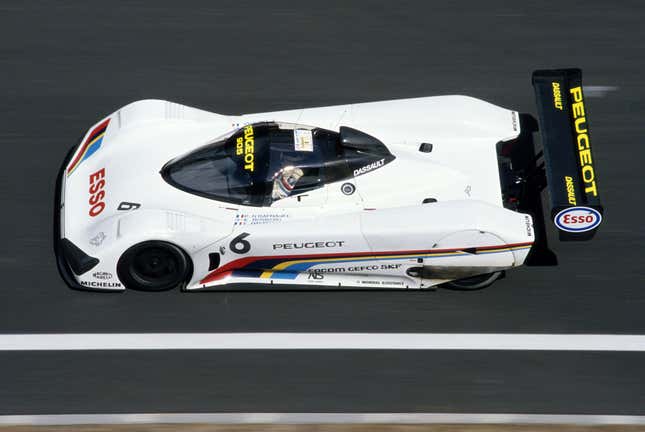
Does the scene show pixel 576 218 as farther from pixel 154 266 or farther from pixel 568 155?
pixel 154 266

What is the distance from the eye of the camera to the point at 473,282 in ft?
28.0

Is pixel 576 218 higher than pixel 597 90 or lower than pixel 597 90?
lower

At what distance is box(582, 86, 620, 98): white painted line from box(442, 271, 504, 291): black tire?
3444 mm

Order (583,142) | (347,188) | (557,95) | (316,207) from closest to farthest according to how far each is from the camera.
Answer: (316,207) < (347,188) < (583,142) < (557,95)

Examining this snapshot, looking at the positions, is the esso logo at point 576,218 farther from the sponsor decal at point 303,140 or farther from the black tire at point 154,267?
the black tire at point 154,267

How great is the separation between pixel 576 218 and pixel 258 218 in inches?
102

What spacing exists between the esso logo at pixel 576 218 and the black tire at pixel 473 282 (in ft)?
2.32

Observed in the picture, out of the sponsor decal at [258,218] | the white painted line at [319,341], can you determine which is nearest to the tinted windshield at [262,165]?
the sponsor decal at [258,218]

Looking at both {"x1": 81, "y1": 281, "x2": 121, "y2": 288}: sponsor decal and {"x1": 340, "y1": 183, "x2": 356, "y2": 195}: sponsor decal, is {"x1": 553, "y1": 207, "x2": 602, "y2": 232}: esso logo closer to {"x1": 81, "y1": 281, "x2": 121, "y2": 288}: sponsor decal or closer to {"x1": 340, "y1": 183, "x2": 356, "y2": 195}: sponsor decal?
{"x1": 340, "y1": 183, "x2": 356, "y2": 195}: sponsor decal

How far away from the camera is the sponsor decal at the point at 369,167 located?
847cm

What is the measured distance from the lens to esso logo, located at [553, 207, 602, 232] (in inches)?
323

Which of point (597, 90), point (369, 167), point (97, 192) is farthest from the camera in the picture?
point (597, 90)

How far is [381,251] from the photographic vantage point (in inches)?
321

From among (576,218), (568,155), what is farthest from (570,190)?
(568,155)
